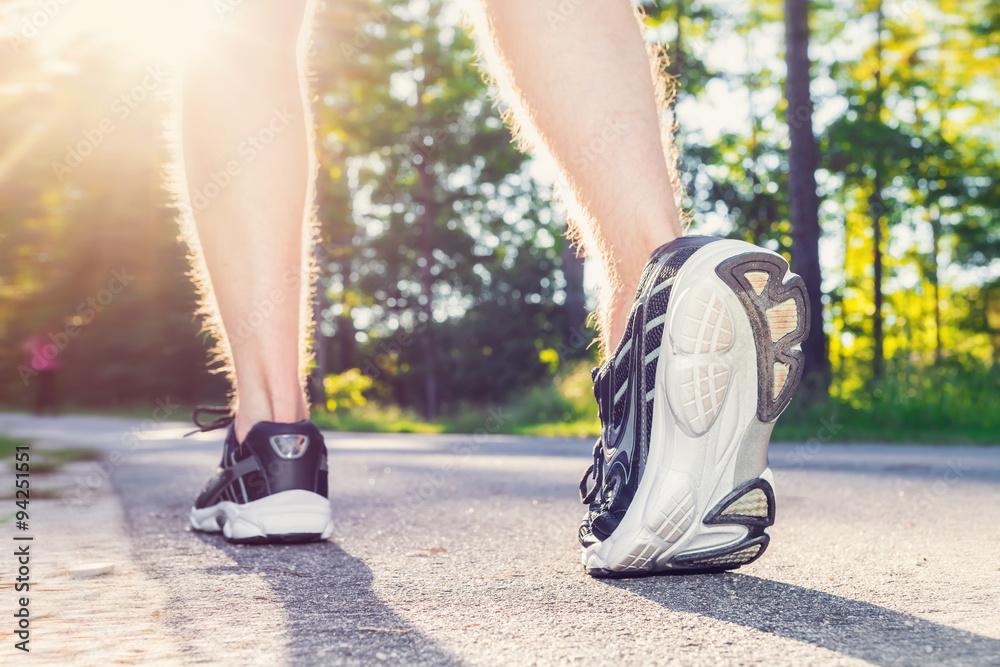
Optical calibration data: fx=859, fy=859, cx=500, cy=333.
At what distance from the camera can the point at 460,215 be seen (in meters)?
28.9

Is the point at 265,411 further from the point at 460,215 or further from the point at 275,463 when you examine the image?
the point at 460,215

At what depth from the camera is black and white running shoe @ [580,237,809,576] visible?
1208 millimetres

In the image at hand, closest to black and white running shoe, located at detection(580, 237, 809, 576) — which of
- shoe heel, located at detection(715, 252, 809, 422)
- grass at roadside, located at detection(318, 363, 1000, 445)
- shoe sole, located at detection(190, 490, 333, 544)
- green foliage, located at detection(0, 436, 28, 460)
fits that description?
shoe heel, located at detection(715, 252, 809, 422)

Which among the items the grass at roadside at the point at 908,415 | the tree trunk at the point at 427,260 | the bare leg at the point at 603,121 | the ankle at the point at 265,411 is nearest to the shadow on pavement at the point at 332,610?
the ankle at the point at 265,411

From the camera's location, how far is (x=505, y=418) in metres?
13.0

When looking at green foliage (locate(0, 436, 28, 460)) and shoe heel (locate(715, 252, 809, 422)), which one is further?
green foliage (locate(0, 436, 28, 460))

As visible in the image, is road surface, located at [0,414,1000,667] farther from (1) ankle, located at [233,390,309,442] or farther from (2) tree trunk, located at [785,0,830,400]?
(2) tree trunk, located at [785,0,830,400]

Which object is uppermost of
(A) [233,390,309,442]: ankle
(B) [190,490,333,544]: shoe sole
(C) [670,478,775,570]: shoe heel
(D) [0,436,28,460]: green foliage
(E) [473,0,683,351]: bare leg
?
(E) [473,0,683,351]: bare leg

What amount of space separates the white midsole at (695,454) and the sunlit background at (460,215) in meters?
0.56

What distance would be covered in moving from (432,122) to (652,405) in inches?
1031

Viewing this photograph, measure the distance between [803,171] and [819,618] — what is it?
9.66 meters

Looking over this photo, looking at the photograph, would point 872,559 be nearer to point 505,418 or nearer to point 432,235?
point 505,418

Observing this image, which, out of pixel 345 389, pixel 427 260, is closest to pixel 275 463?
pixel 345 389

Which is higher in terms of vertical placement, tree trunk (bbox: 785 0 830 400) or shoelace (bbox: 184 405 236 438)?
tree trunk (bbox: 785 0 830 400)
